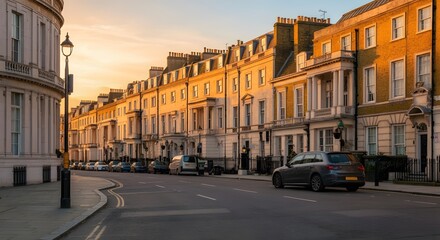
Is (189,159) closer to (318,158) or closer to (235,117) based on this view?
(235,117)

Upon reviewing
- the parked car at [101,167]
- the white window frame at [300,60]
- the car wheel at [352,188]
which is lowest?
the parked car at [101,167]

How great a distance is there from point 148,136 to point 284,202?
62.5 meters

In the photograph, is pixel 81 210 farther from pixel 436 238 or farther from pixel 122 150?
pixel 122 150

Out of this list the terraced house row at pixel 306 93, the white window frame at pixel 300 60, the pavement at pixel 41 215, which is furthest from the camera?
the white window frame at pixel 300 60

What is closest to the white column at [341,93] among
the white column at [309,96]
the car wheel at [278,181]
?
the white column at [309,96]

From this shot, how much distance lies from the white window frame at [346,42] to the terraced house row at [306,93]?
0.24 feet

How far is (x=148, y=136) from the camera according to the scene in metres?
78.6

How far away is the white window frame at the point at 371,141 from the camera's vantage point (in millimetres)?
35125

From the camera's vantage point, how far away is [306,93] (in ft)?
145

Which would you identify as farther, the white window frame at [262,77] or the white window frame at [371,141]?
the white window frame at [262,77]

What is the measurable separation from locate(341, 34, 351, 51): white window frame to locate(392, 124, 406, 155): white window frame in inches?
297

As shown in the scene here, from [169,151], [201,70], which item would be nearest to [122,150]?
[169,151]

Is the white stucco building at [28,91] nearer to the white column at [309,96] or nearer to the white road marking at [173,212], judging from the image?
the white road marking at [173,212]

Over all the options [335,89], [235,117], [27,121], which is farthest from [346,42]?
[27,121]
